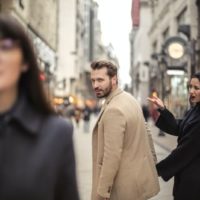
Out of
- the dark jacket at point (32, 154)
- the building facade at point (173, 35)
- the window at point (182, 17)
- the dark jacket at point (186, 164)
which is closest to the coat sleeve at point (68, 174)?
the dark jacket at point (32, 154)

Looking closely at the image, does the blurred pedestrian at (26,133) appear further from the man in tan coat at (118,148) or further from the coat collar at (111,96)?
the coat collar at (111,96)

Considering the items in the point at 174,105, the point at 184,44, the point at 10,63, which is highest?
the point at 10,63

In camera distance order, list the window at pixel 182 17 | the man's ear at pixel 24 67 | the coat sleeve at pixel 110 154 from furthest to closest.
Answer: the window at pixel 182 17, the coat sleeve at pixel 110 154, the man's ear at pixel 24 67

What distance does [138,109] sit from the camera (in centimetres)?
482

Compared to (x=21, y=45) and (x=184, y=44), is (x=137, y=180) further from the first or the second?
(x=184, y=44)

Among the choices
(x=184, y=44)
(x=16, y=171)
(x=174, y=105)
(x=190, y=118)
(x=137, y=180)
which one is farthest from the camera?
(x=174, y=105)

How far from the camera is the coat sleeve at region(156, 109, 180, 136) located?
5.60 m

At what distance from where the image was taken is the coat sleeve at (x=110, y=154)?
4.57 m

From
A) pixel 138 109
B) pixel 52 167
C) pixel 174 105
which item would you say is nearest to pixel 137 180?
pixel 138 109

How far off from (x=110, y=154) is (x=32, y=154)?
2.35m

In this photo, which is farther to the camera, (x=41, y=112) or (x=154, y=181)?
(x=154, y=181)

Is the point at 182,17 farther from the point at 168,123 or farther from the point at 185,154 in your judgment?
the point at 185,154

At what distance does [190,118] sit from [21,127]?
3161 millimetres

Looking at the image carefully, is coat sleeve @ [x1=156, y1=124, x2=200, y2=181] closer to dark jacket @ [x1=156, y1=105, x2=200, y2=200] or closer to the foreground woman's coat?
dark jacket @ [x1=156, y1=105, x2=200, y2=200]
